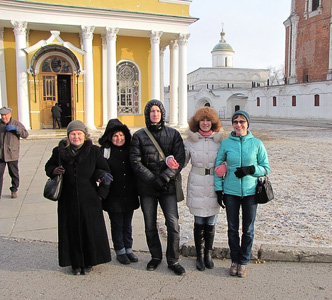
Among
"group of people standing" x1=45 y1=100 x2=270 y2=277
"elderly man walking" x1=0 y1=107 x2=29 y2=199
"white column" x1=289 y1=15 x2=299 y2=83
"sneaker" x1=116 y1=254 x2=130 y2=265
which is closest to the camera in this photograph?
"group of people standing" x1=45 y1=100 x2=270 y2=277

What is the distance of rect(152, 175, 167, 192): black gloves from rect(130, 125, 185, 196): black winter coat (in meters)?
0.04

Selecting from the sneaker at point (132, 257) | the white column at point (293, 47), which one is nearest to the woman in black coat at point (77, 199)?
the sneaker at point (132, 257)

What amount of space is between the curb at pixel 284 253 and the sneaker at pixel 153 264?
0.78m

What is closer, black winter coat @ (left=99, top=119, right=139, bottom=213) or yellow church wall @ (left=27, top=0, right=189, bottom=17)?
black winter coat @ (left=99, top=119, right=139, bottom=213)

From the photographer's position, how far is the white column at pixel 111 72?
18.8 metres

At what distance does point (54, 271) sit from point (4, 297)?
2.20 feet

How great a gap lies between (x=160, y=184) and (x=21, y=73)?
1595 cm

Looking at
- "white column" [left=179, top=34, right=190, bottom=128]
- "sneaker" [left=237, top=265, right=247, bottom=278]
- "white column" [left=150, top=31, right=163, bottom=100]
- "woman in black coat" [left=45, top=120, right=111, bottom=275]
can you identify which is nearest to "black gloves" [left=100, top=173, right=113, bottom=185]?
"woman in black coat" [left=45, top=120, right=111, bottom=275]

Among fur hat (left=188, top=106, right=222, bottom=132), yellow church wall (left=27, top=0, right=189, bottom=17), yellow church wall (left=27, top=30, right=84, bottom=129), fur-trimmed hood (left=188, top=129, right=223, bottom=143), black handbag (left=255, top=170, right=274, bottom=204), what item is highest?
yellow church wall (left=27, top=0, right=189, bottom=17)

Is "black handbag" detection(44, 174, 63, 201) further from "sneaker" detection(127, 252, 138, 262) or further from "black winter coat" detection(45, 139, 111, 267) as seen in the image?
"sneaker" detection(127, 252, 138, 262)

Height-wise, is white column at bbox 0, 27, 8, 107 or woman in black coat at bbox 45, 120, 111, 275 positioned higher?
white column at bbox 0, 27, 8, 107

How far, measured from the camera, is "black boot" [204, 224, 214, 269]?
13.5ft

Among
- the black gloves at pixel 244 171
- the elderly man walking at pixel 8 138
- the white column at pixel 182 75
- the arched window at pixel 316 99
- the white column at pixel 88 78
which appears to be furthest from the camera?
the arched window at pixel 316 99

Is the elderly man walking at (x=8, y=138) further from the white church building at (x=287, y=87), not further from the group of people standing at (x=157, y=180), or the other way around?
the white church building at (x=287, y=87)
